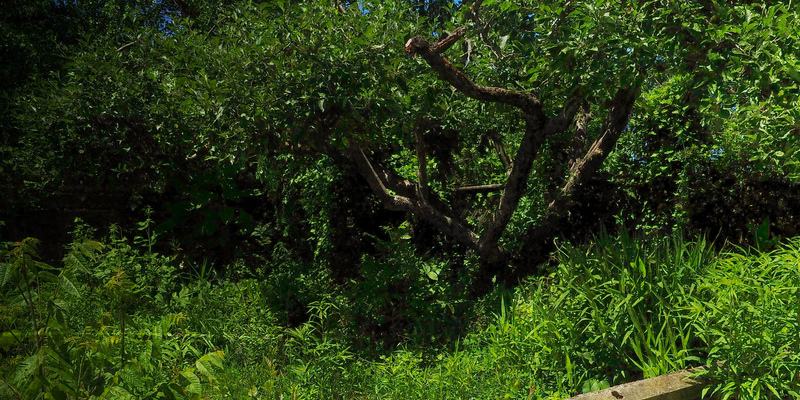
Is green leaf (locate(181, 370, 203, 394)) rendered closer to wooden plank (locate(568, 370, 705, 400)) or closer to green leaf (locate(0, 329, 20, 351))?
green leaf (locate(0, 329, 20, 351))

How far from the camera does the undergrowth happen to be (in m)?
2.93

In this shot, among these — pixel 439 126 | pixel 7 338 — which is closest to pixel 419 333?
pixel 439 126

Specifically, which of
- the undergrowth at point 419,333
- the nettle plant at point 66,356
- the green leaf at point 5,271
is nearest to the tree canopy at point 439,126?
the undergrowth at point 419,333

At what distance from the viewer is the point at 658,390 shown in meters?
3.86

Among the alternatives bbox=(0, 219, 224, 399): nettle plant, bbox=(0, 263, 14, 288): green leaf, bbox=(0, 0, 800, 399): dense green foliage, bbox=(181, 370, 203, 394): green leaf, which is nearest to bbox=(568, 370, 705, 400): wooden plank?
bbox=(0, 0, 800, 399): dense green foliage

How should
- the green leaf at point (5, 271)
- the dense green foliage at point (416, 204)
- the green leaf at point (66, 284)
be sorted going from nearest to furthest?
the green leaf at point (5, 271), the green leaf at point (66, 284), the dense green foliage at point (416, 204)

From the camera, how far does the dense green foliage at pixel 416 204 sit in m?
4.04

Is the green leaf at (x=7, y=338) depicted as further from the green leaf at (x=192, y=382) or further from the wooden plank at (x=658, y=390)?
the wooden plank at (x=658, y=390)

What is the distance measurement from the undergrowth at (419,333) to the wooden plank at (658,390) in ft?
0.37

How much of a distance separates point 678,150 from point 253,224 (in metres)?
5.27

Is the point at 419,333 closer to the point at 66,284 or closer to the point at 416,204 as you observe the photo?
the point at 416,204

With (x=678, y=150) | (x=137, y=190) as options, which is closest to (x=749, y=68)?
(x=678, y=150)

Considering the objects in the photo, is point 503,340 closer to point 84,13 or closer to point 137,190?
point 137,190

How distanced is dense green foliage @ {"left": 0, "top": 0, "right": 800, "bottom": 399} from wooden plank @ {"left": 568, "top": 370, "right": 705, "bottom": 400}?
0.11 m
